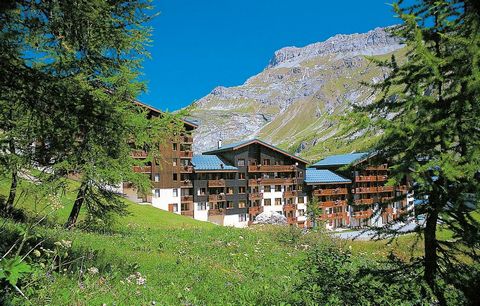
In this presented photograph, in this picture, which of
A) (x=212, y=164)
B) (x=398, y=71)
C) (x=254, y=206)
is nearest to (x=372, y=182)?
(x=254, y=206)

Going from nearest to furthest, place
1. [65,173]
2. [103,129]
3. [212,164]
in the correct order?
[103,129], [65,173], [212,164]

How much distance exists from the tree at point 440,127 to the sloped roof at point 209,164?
5461 centimetres

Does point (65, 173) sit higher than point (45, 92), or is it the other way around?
point (45, 92)

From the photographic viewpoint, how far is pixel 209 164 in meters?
62.4

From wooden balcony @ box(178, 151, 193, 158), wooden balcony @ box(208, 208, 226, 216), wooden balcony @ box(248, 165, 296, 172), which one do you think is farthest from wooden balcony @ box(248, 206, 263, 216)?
wooden balcony @ box(178, 151, 193, 158)

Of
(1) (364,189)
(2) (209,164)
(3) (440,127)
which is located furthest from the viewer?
(1) (364,189)

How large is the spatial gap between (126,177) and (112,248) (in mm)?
4633

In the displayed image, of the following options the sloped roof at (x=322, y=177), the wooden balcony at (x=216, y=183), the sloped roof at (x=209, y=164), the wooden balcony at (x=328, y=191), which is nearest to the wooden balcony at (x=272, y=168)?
the sloped roof at (x=209, y=164)

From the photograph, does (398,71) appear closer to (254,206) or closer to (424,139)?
(424,139)

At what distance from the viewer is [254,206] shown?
217 feet

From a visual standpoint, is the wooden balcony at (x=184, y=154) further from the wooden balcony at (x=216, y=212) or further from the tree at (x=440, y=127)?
the tree at (x=440, y=127)

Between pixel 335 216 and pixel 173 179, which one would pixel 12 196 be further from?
pixel 335 216

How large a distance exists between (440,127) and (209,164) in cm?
5777

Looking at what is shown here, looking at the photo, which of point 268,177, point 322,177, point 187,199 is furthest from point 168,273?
point 322,177
